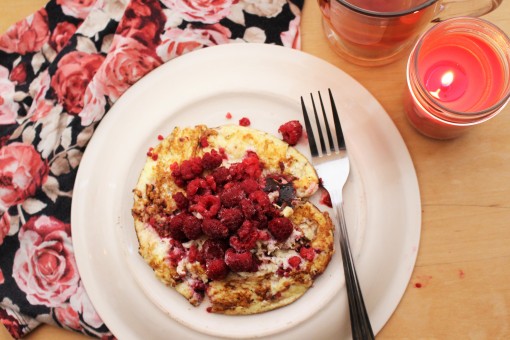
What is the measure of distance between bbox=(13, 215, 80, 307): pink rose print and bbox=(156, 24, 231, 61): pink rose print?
561 mm

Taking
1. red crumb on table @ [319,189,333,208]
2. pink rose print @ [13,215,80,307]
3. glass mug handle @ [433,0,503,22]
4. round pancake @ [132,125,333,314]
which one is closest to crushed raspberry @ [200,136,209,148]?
round pancake @ [132,125,333,314]

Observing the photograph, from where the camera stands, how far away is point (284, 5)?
1457 millimetres

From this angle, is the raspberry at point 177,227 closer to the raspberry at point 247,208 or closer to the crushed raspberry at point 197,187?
the crushed raspberry at point 197,187

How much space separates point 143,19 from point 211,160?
19.2 inches

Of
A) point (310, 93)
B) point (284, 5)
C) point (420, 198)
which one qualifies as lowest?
point (420, 198)

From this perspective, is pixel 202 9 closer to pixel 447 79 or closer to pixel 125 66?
pixel 125 66

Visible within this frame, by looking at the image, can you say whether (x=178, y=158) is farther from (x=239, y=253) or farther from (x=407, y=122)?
(x=407, y=122)

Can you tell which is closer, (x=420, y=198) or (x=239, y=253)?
(x=239, y=253)

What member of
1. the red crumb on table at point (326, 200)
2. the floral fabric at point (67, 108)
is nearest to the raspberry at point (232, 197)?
the red crumb on table at point (326, 200)

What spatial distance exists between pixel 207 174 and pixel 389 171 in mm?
475

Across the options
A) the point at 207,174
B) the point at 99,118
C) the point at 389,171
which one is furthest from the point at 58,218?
the point at 389,171

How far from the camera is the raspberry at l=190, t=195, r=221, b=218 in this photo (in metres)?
1.24

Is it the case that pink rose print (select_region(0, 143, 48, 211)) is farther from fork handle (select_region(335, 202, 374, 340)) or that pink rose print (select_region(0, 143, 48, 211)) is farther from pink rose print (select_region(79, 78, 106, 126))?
fork handle (select_region(335, 202, 374, 340))

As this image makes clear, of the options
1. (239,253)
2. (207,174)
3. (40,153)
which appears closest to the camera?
(239,253)
